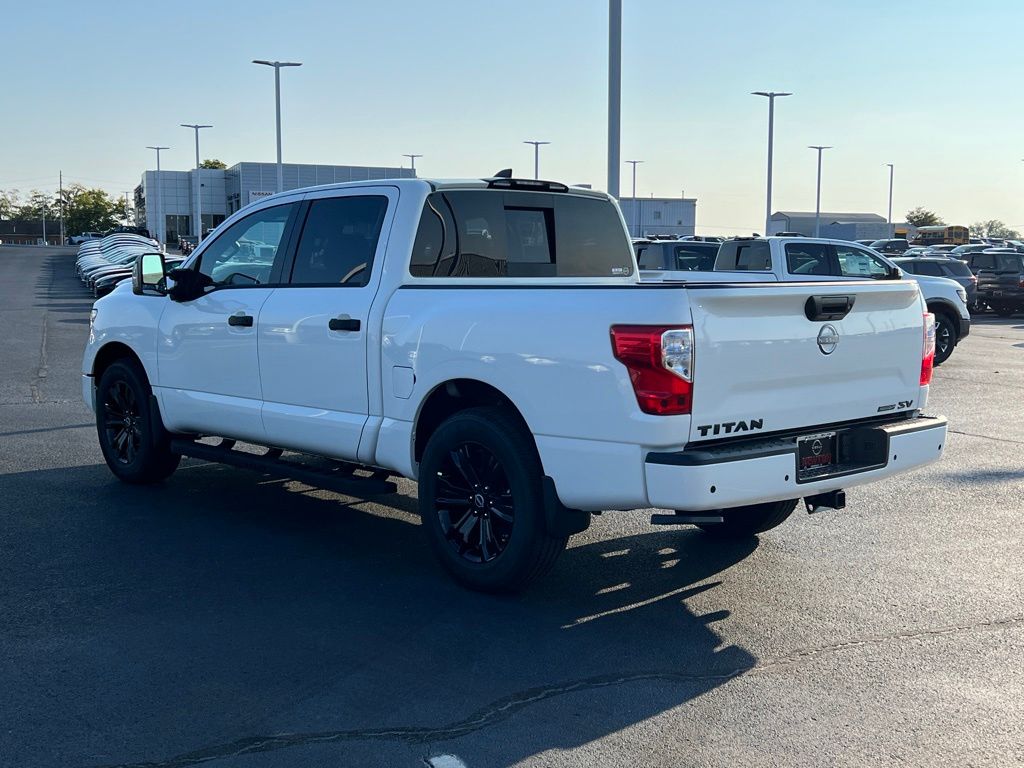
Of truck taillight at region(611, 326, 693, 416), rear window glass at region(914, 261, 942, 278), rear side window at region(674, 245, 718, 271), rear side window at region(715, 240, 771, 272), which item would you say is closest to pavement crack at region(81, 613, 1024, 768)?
truck taillight at region(611, 326, 693, 416)

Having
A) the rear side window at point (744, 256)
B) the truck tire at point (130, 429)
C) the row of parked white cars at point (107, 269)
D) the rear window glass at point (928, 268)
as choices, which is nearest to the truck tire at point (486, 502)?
the truck tire at point (130, 429)

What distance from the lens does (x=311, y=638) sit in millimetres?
5129

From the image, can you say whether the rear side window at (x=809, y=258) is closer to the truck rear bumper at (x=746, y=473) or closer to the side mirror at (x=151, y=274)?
the side mirror at (x=151, y=274)

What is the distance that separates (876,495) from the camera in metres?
8.17

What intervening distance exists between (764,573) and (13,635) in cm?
372

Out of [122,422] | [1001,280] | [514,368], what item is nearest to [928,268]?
[1001,280]

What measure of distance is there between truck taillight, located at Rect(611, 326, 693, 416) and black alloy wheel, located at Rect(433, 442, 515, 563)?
98 centimetres

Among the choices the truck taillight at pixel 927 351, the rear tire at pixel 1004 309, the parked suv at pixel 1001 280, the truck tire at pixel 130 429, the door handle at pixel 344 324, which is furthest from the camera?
the rear tire at pixel 1004 309

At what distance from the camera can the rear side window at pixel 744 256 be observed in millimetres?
17875

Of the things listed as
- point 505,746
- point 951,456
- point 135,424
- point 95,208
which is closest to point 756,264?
point 951,456

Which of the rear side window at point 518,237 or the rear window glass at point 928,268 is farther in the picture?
the rear window glass at point 928,268

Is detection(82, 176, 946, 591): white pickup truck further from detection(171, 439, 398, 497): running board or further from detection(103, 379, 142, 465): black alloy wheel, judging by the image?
detection(103, 379, 142, 465): black alloy wheel

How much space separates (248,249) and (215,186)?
330 ft

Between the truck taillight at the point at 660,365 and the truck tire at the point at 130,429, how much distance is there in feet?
14.1
